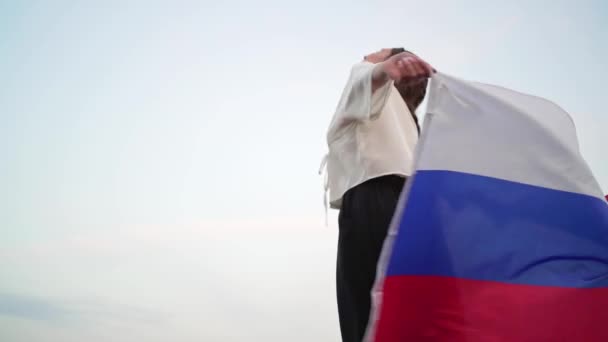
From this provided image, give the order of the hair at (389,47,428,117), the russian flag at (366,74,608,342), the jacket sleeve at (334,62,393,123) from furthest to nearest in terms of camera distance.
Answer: the hair at (389,47,428,117) < the jacket sleeve at (334,62,393,123) < the russian flag at (366,74,608,342)

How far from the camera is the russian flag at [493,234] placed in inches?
58.6

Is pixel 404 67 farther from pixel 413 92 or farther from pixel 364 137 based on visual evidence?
pixel 413 92

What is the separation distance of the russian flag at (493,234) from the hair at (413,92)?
1.02ft

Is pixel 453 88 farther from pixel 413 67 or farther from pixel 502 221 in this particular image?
pixel 502 221

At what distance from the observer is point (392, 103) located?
217cm

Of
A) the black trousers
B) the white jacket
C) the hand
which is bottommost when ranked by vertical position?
the black trousers

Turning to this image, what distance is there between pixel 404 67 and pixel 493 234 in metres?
0.64

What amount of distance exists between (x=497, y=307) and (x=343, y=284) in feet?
2.21

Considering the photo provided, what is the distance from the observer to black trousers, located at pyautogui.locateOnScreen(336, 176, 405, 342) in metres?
1.93

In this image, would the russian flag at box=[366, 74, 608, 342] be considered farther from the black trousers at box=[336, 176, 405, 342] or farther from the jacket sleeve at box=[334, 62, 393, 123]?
the black trousers at box=[336, 176, 405, 342]

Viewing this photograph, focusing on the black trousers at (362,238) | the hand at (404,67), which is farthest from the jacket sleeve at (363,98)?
the black trousers at (362,238)

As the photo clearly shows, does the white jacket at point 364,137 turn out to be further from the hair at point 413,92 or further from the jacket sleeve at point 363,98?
the hair at point 413,92

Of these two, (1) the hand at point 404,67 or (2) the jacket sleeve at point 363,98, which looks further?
(2) the jacket sleeve at point 363,98

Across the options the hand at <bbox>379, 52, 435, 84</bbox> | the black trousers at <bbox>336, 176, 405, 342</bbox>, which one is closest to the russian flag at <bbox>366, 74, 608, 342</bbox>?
the hand at <bbox>379, 52, 435, 84</bbox>
